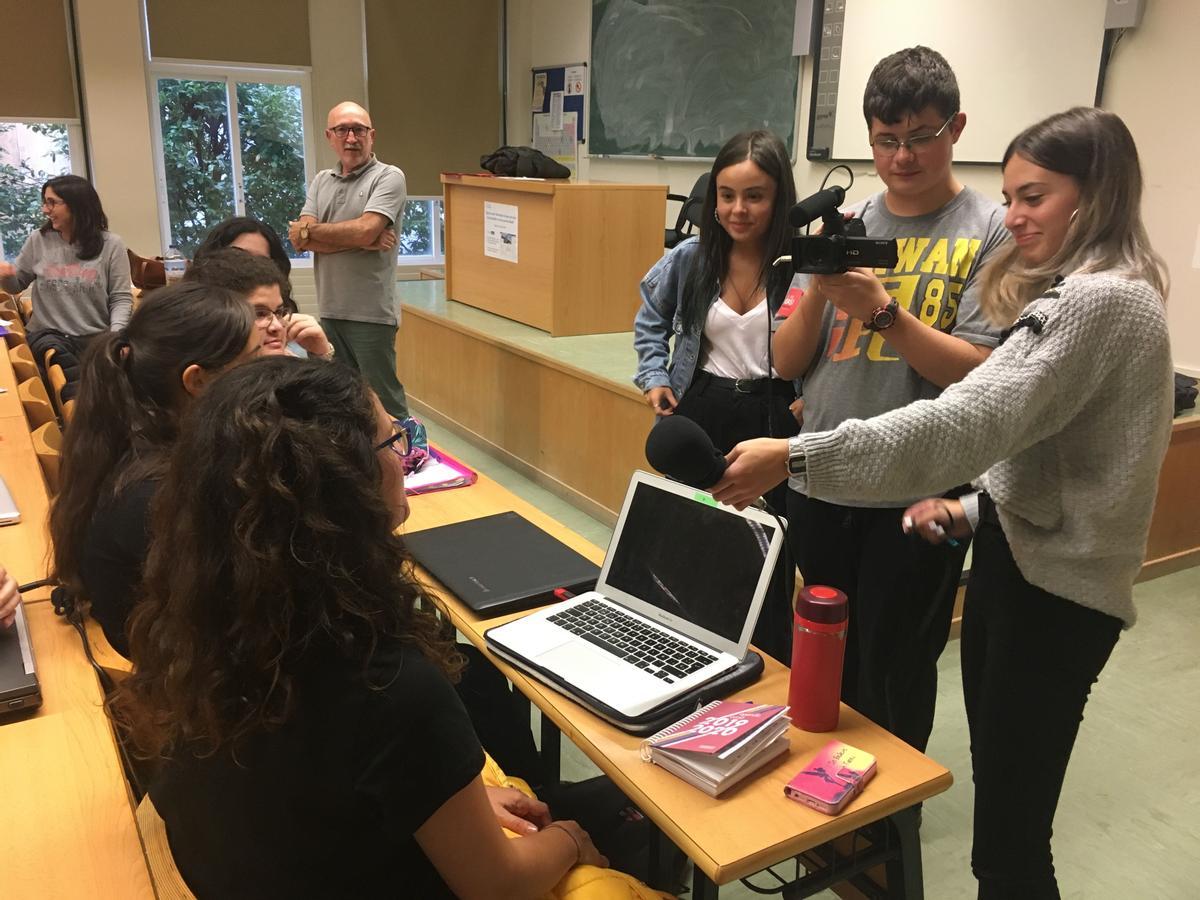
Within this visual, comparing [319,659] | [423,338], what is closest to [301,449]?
[319,659]

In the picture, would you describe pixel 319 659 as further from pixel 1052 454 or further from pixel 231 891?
pixel 1052 454

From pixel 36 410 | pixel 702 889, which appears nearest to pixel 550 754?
pixel 702 889

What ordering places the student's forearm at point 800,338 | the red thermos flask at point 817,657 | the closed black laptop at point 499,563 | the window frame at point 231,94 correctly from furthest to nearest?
the window frame at point 231,94 < the student's forearm at point 800,338 < the closed black laptop at point 499,563 < the red thermos flask at point 817,657

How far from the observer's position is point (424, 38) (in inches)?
290

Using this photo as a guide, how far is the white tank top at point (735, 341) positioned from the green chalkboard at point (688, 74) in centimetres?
311

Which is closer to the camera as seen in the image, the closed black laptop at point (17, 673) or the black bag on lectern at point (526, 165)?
the closed black laptop at point (17, 673)

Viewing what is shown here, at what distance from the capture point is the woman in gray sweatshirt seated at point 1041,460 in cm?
111

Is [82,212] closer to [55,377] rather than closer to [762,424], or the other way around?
[55,377]

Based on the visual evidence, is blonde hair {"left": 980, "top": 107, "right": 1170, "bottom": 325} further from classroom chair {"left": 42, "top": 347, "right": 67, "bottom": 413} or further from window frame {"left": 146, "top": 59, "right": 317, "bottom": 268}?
window frame {"left": 146, "top": 59, "right": 317, "bottom": 268}

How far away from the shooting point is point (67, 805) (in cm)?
111

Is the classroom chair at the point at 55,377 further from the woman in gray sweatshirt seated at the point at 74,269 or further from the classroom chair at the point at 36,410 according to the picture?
the classroom chair at the point at 36,410

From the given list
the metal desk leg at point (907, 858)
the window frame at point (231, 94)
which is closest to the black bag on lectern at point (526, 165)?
the window frame at point (231, 94)

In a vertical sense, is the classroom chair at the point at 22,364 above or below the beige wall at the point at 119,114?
below

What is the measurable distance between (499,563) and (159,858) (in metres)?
0.78
